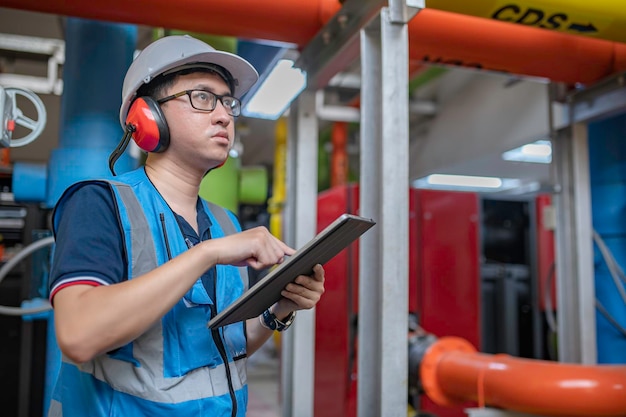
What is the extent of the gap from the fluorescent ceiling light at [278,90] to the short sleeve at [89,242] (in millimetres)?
1519

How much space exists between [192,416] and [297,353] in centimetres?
120

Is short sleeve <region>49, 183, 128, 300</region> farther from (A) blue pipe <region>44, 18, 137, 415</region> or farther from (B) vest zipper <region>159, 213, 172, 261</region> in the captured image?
(A) blue pipe <region>44, 18, 137, 415</region>

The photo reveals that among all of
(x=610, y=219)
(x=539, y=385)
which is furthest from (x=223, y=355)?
(x=610, y=219)

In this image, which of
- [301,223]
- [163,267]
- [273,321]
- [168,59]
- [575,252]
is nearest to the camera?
[163,267]

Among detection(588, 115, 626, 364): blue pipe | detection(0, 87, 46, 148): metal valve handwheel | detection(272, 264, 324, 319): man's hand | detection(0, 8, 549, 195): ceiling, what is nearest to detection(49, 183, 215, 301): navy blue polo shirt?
detection(272, 264, 324, 319): man's hand

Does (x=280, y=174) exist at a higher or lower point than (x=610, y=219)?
higher

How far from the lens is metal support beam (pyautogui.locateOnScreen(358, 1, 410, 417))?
1493 mm

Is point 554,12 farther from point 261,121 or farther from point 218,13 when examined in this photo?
point 261,121

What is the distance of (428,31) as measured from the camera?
2162 mm

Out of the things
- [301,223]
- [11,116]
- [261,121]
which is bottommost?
[301,223]

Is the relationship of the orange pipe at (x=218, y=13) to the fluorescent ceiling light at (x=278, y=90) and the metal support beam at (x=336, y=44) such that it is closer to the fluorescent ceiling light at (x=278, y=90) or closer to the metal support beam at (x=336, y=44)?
the metal support beam at (x=336, y=44)

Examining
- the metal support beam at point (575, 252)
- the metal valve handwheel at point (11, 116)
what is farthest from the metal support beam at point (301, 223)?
the metal support beam at point (575, 252)

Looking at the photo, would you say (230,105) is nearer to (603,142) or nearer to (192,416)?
(192,416)

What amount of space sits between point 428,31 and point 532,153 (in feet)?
13.7
